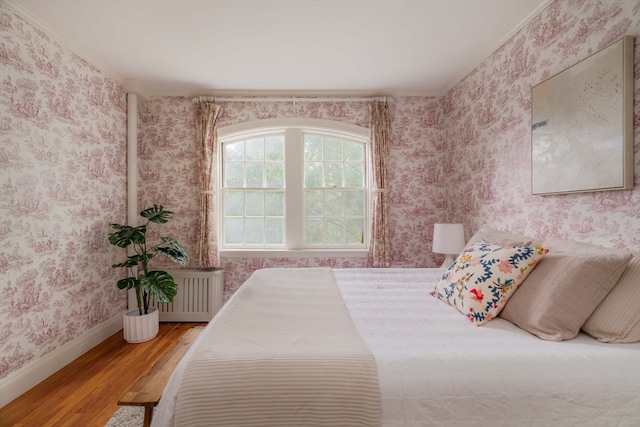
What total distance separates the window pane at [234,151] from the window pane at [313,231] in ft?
3.86

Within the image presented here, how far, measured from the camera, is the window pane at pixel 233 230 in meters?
3.74

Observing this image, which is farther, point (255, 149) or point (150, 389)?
point (255, 149)

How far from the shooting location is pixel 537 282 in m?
1.40

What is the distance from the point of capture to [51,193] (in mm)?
2375

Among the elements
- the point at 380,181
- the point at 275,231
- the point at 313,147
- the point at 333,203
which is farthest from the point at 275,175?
the point at 380,181

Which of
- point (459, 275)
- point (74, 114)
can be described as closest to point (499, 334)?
point (459, 275)

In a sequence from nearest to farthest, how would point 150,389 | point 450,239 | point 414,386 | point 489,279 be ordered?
1. point 414,386
2. point 150,389
3. point 489,279
4. point 450,239

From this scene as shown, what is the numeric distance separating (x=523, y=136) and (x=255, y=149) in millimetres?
2795

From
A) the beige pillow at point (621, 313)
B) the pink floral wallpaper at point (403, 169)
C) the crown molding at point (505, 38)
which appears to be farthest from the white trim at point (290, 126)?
the beige pillow at point (621, 313)

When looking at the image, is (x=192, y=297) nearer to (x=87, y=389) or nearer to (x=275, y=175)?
(x=87, y=389)

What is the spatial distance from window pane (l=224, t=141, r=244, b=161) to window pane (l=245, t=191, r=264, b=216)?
0.47 m

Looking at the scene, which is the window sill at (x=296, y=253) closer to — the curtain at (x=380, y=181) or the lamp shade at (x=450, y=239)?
the curtain at (x=380, y=181)

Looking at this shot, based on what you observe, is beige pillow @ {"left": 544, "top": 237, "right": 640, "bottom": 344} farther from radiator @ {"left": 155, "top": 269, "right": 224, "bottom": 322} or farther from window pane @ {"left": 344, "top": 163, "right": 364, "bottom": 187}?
radiator @ {"left": 155, "top": 269, "right": 224, "bottom": 322}

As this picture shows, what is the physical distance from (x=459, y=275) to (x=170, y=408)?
150 centimetres
